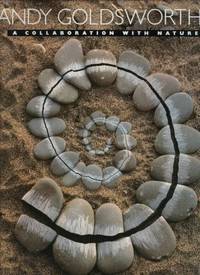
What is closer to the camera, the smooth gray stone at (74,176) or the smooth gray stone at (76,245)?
the smooth gray stone at (76,245)

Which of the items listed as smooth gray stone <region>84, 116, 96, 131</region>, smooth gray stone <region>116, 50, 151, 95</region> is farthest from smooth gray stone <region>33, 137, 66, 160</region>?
smooth gray stone <region>116, 50, 151, 95</region>

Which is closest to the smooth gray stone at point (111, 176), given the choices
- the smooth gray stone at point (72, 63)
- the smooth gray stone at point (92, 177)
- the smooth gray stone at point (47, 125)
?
the smooth gray stone at point (92, 177)

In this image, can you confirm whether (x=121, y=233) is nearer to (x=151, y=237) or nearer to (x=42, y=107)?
(x=151, y=237)

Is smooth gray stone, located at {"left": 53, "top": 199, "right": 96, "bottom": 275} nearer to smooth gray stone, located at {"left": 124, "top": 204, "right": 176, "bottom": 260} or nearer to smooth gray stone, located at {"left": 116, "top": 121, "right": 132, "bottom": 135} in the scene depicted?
smooth gray stone, located at {"left": 124, "top": 204, "right": 176, "bottom": 260}

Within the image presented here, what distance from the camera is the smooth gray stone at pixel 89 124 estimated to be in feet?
A: 7.57

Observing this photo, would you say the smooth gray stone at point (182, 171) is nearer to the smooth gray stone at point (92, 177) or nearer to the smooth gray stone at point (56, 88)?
the smooth gray stone at point (92, 177)

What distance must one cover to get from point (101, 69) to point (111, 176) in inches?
16.5

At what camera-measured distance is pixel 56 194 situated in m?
2.14

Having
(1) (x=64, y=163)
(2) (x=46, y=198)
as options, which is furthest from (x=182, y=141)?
(2) (x=46, y=198)

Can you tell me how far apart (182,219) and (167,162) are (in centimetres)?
22

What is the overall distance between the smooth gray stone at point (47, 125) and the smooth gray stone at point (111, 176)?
24 cm

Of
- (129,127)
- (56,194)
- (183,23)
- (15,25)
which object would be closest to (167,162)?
(129,127)

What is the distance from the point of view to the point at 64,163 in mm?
2234

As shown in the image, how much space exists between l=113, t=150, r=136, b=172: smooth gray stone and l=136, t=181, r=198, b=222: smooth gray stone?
0.09 metres
